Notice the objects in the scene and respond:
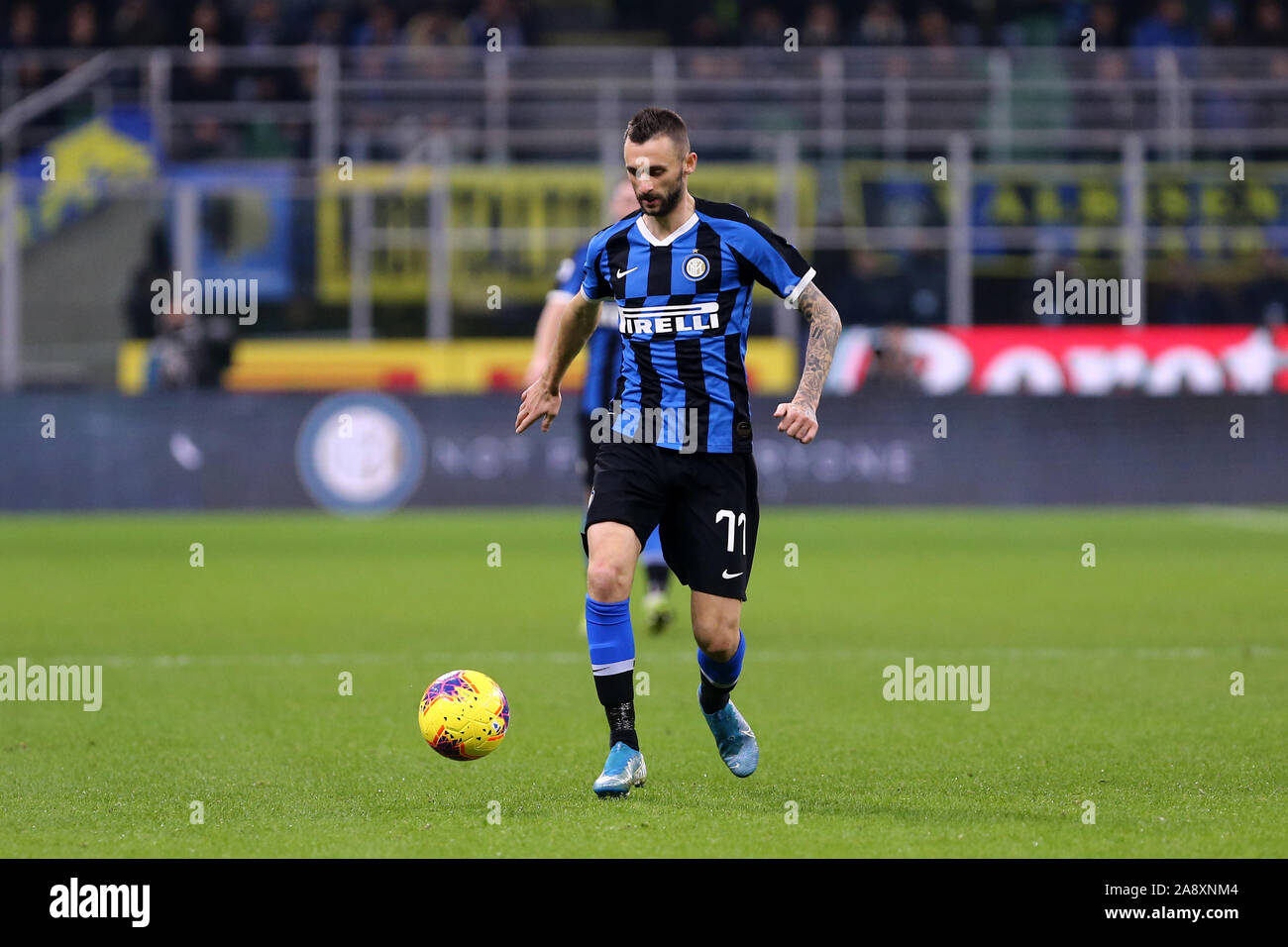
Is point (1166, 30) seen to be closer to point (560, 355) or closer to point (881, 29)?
point (881, 29)

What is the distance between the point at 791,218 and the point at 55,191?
7933mm

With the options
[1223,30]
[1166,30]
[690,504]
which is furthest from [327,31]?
[690,504]

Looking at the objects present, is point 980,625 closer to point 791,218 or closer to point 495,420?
point 495,420

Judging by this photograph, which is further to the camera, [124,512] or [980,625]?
[124,512]

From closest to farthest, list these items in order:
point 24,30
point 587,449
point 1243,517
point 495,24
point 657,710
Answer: point 657,710 < point 587,449 < point 1243,517 < point 24,30 < point 495,24

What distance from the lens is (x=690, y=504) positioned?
599 centimetres

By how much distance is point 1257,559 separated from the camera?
1405 cm

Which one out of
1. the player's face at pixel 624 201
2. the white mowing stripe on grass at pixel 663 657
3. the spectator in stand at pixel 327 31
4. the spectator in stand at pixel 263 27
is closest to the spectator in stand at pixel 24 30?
the spectator in stand at pixel 263 27

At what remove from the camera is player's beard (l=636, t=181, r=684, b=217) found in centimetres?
581


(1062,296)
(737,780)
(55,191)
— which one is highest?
(55,191)

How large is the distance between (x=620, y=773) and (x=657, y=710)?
1946mm

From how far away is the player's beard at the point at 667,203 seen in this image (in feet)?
19.1

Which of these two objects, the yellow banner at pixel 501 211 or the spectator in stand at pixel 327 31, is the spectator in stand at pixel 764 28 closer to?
the yellow banner at pixel 501 211

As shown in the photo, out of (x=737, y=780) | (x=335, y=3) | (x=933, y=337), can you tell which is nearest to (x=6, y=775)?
(x=737, y=780)
